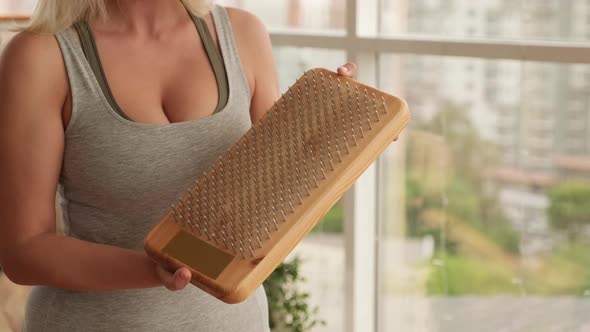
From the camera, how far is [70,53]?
131 cm

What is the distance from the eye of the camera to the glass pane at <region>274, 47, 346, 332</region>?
275 cm

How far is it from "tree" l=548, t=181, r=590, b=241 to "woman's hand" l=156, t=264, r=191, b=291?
3.89ft

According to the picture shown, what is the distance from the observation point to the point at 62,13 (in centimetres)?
136

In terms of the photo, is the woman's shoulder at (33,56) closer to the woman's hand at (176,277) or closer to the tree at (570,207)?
the woman's hand at (176,277)

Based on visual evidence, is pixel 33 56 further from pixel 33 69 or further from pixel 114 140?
pixel 114 140

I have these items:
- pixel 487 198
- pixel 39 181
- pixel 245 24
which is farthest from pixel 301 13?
pixel 39 181

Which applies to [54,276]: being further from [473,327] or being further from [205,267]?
[473,327]

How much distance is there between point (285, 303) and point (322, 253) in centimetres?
23

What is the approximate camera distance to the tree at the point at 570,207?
2055 mm

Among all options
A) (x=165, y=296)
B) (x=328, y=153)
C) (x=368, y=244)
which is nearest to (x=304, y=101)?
(x=328, y=153)

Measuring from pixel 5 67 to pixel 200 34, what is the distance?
0.32 meters

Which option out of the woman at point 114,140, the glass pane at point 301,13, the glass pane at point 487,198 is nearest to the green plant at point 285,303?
the glass pane at point 487,198

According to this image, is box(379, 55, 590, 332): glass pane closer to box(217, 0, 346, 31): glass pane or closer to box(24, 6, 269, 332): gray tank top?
box(217, 0, 346, 31): glass pane

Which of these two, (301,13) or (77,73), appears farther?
(301,13)
